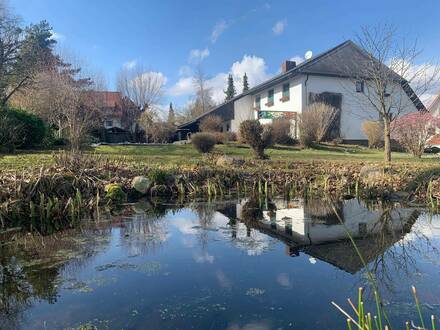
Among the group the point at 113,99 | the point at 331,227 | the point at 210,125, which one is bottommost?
the point at 331,227

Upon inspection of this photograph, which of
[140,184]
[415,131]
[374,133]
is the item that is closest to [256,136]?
[140,184]

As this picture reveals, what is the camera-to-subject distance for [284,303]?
13.9 feet

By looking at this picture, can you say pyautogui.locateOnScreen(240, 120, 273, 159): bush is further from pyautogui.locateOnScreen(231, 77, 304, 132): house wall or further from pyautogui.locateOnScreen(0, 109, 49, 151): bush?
pyautogui.locateOnScreen(231, 77, 304, 132): house wall

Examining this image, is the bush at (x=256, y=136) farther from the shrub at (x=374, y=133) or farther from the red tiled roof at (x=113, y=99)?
the red tiled roof at (x=113, y=99)

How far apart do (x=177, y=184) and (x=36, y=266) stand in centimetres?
650

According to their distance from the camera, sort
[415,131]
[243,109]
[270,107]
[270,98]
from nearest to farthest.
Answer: [415,131] → [270,107] → [270,98] → [243,109]

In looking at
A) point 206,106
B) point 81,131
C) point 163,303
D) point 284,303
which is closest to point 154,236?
point 163,303

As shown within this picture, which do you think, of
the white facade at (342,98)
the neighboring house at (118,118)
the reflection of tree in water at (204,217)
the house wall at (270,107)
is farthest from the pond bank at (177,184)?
the neighboring house at (118,118)

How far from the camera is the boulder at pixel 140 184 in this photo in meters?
11.3

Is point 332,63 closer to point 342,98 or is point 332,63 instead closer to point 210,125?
point 342,98

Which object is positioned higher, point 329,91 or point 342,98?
point 329,91

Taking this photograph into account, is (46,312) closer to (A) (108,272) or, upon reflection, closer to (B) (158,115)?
(A) (108,272)

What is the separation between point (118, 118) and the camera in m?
43.1

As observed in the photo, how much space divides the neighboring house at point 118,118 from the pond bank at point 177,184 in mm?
25531
